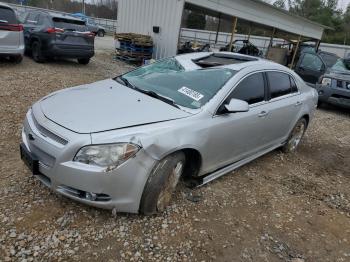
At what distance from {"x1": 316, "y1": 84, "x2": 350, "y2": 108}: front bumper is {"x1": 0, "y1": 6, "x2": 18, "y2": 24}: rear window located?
836 cm

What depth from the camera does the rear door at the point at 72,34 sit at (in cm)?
959

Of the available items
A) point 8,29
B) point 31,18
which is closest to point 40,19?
point 31,18

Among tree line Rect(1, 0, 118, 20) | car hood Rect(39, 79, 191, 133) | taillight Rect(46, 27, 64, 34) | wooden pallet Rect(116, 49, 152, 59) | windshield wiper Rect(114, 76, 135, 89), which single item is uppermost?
windshield wiper Rect(114, 76, 135, 89)

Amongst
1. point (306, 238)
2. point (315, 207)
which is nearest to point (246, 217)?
point (306, 238)

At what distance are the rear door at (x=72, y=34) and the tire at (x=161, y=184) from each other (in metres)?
7.68

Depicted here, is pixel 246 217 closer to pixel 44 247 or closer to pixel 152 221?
pixel 152 221

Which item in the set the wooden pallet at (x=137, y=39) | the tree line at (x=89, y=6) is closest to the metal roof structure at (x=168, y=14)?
the wooden pallet at (x=137, y=39)

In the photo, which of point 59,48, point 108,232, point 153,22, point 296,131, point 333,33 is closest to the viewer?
point 108,232

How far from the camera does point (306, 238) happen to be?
3.38 m

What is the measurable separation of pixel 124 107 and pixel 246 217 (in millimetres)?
1721

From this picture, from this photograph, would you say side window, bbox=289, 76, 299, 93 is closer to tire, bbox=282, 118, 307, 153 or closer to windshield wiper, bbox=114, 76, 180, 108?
tire, bbox=282, 118, 307, 153

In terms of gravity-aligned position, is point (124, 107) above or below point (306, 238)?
above

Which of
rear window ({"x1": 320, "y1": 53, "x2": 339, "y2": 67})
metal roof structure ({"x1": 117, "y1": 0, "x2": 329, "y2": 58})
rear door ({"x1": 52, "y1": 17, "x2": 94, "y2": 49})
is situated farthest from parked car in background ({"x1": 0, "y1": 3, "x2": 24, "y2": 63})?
rear window ({"x1": 320, "y1": 53, "x2": 339, "y2": 67})

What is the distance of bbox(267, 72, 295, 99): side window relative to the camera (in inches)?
179
